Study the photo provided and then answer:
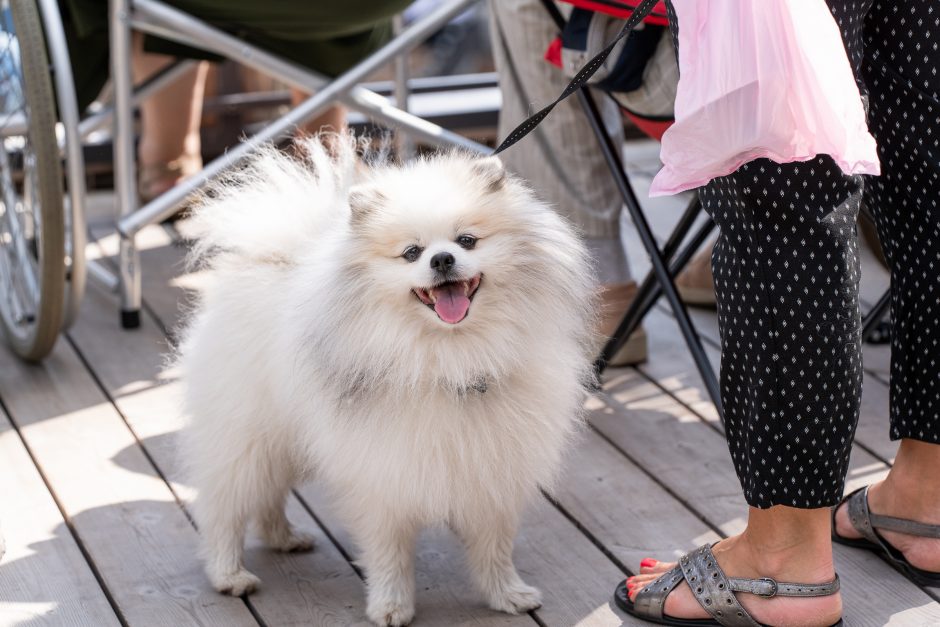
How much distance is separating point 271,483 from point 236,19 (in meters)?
1.24

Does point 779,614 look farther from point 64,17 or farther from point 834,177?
point 64,17

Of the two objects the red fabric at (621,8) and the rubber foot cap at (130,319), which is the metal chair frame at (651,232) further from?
the rubber foot cap at (130,319)

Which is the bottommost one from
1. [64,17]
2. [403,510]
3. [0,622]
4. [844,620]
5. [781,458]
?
[0,622]

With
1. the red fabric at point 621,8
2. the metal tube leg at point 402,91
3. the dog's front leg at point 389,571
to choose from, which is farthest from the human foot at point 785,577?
the metal tube leg at point 402,91

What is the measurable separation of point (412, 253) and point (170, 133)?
6.67 ft

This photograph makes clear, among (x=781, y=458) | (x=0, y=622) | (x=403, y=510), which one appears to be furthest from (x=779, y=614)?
(x=0, y=622)

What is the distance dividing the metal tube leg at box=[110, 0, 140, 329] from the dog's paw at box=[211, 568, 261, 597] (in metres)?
1.12

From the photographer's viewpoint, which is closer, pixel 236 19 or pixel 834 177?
pixel 834 177

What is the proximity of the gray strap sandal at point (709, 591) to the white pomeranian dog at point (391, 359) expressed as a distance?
18 centimetres

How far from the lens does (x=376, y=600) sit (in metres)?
1.71

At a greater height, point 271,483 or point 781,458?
point 781,458

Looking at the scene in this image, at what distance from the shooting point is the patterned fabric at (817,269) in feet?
4.69

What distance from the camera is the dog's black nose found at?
59.7 inches

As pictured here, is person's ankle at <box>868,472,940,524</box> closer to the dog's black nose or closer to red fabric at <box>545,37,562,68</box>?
the dog's black nose
